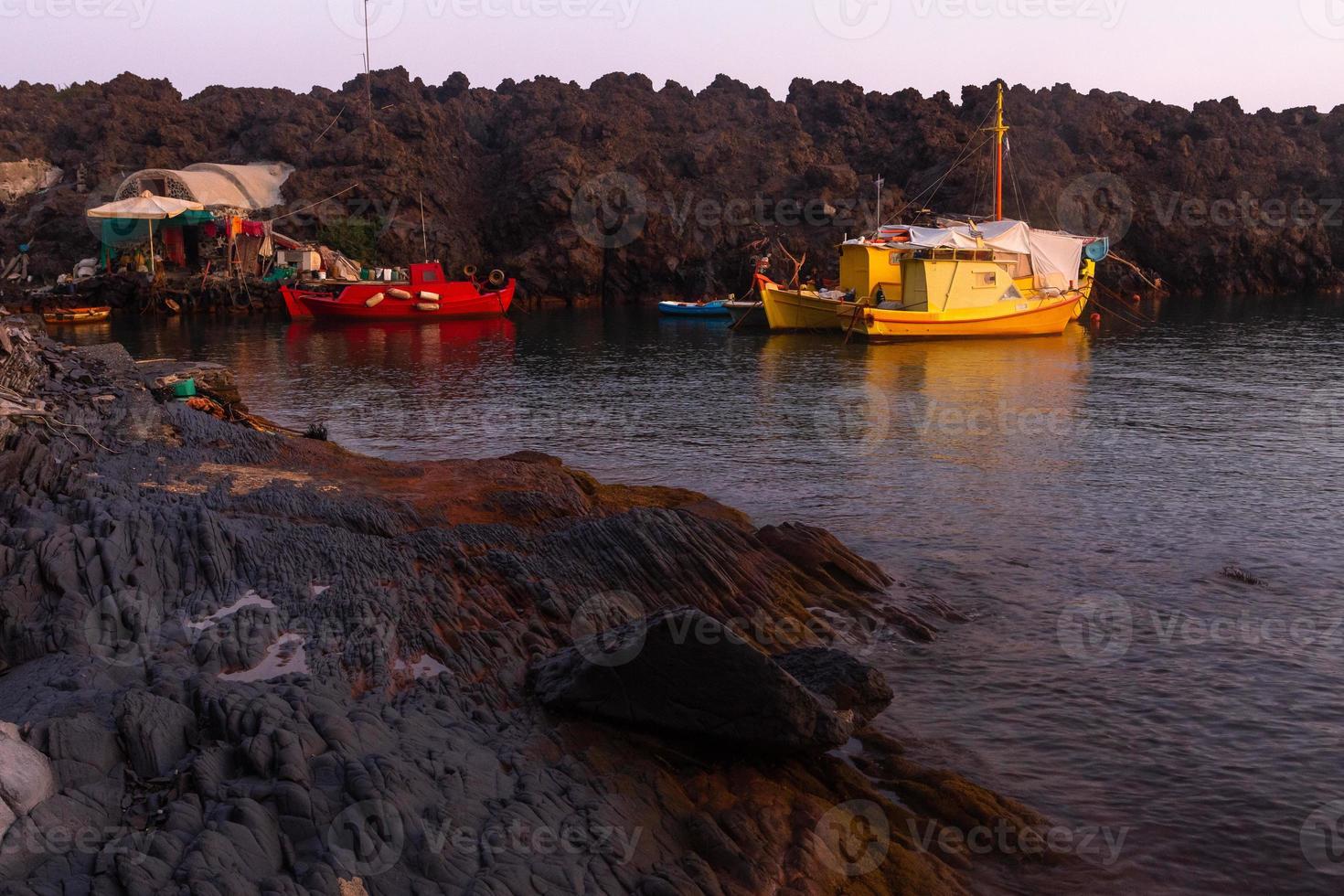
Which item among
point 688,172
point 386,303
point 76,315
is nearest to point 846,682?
point 386,303

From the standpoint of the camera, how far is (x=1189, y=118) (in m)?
71.4

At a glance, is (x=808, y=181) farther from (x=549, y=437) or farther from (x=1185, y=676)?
(x=1185, y=676)

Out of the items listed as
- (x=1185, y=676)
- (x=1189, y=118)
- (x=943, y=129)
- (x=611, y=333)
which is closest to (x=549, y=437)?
(x=1185, y=676)

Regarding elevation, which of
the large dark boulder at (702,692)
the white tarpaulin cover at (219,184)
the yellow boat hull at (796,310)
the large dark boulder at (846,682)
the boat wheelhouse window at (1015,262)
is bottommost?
the large dark boulder at (846,682)

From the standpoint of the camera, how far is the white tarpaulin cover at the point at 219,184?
2212 inches

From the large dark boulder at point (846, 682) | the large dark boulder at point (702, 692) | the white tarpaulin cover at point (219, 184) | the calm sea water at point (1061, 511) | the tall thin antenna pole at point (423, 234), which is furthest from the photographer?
the tall thin antenna pole at point (423, 234)

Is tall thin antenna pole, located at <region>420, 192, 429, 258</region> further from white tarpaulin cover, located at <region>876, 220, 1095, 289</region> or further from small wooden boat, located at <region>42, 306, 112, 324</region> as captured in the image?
white tarpaulin cover, located at <region>876, 220, 1095, 289</region>

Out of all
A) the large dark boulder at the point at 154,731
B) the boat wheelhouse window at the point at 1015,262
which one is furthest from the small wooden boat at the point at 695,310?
the large dark boulder at the point at 154,731

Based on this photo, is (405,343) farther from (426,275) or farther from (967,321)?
(967,321)

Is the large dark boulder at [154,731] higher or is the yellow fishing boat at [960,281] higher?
the yellow fishing boat at [960,281]

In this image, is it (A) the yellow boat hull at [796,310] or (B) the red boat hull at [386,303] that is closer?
(A) the yellow boat hull at [796,310]

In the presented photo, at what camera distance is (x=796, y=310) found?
141 ft

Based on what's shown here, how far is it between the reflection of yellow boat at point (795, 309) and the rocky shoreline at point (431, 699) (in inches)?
1252

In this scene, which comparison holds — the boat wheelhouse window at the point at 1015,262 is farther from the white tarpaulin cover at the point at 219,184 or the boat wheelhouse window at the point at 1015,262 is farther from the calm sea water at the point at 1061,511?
the white tarpaulin cover at the point at 219,184
